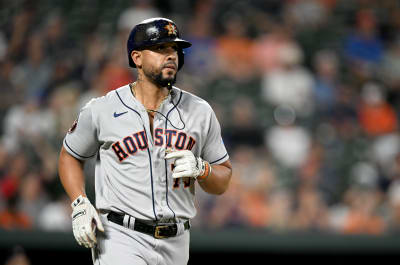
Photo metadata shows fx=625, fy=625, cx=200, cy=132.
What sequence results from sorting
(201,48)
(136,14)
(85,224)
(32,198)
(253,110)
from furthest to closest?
(136,14) < (201,48) < (253,110) < (32,198) < (85,224)

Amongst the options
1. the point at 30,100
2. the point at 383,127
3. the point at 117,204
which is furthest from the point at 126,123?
the point at 383,127

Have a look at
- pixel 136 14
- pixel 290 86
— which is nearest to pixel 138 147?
pixel 290 86

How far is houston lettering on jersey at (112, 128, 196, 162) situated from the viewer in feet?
10.6

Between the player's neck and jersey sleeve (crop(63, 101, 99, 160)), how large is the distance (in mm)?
288

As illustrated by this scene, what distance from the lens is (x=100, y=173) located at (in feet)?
11.1

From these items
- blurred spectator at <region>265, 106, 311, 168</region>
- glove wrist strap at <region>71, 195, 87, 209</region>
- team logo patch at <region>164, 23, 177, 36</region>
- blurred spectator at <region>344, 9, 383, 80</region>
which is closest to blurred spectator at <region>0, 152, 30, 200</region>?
blurred spectator at <region>265, 106, 311, 168</region>

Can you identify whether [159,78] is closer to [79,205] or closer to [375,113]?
[79,205]

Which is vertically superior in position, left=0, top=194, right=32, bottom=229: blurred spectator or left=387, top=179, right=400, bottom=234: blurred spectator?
left=387, top=179, right=400, bottom=234: blurred spectator

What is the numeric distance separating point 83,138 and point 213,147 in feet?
2.33

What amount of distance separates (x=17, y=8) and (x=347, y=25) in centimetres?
467

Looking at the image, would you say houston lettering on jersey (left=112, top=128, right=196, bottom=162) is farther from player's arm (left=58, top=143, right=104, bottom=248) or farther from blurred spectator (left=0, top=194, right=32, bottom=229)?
blurred spectator (left=0, top=194, right=32, bottom=229)

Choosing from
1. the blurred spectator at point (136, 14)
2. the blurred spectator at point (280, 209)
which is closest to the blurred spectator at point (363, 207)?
the blurred spectator at point (280, 209)

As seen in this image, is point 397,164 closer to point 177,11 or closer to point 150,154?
point 177,11

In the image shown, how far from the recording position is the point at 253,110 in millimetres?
7586
